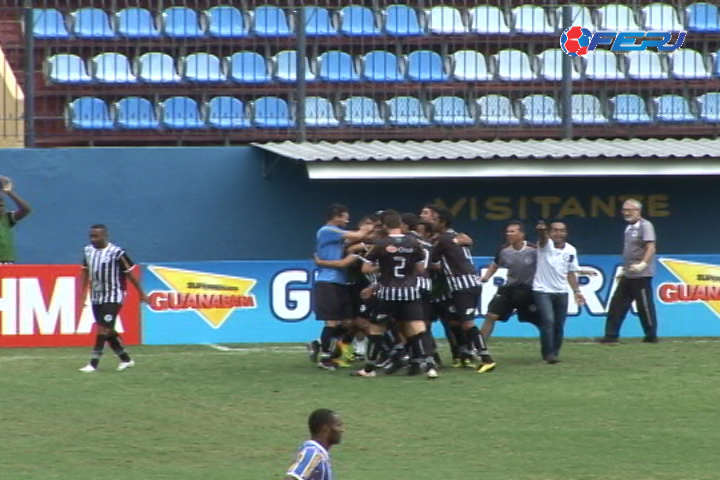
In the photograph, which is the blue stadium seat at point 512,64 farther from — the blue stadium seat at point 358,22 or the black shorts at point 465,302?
the black shorts at point 465,302

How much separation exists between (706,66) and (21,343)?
12.2 m

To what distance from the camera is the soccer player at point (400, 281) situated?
1551cm

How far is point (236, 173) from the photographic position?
21.9m

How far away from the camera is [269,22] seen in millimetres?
24484

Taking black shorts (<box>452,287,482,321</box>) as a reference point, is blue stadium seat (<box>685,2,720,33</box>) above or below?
above

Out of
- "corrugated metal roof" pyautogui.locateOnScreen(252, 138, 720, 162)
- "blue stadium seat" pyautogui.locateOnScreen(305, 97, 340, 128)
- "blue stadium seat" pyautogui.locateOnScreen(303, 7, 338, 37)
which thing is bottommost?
"corrugated metal roof" pyautogui.locateOnScreen(252, 138, 720, 162)

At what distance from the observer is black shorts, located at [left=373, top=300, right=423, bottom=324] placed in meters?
15.6

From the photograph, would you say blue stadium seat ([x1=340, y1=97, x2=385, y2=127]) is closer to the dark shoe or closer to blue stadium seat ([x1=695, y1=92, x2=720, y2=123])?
blue stadium seat ([x1=695, y1=92, x2=720, y2=123])

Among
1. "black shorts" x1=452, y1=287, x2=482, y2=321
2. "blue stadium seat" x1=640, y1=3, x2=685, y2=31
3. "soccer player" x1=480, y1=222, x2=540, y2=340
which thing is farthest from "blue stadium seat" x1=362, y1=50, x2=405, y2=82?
"black shorts" x1=452, y1=287, x2=482, y2=321

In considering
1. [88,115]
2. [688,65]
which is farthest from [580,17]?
[88,115]

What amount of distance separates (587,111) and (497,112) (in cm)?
149

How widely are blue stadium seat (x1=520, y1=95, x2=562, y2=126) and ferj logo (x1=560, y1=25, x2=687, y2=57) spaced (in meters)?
0.83

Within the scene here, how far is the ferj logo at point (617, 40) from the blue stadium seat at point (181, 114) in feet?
18.6

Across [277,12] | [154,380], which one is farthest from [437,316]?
[277,12]
